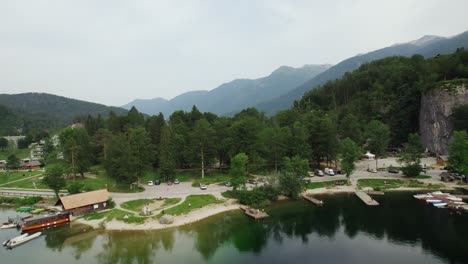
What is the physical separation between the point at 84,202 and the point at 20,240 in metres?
11.2

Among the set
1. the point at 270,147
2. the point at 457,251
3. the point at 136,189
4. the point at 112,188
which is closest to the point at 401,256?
the point at 457,251

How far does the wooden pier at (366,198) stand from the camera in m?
56.2

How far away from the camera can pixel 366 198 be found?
2312 inches

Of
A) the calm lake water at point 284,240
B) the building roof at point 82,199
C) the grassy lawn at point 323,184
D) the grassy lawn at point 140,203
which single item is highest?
the building roof at point 82,199

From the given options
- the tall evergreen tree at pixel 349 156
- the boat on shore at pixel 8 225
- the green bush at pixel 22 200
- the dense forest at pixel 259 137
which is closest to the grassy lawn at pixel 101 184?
the dense forest at pixel 259 137

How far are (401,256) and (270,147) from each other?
41069 millimetres

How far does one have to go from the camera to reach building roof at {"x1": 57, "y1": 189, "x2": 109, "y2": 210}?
5285 centimetres

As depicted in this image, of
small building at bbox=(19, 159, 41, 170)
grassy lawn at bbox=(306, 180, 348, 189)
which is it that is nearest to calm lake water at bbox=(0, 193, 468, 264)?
grassy lawn at bbox=(306, 180, 348, 189)

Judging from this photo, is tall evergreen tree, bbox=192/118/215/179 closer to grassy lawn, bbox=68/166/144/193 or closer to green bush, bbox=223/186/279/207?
grassy lawn, bbox=68/166/144/193

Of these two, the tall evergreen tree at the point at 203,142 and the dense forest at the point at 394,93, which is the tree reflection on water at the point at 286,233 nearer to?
the tall evergreen tree at the point at 203,142

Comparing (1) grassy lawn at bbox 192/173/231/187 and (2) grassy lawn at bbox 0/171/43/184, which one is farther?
(2) grassy lawn at bbox 0/171/43/184

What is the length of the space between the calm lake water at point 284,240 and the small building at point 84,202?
4.60 meters

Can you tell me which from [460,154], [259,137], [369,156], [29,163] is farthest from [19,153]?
[460,154]

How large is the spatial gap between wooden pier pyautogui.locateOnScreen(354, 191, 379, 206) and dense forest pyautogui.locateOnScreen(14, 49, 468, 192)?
8758mm
